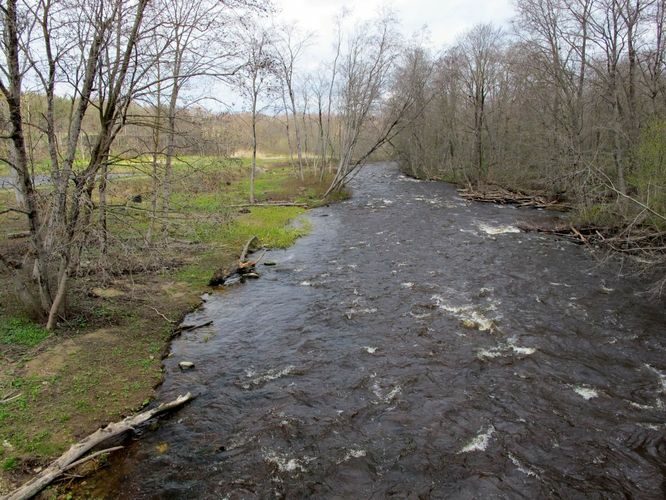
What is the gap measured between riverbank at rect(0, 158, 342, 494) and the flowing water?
83cm

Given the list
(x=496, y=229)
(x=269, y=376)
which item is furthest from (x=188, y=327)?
(x=496, y=229)

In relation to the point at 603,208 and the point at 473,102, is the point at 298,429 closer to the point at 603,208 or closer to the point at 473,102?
the point at 603,208

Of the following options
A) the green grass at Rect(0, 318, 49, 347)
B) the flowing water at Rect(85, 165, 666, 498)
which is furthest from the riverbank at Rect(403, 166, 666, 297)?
the green grass at Rect(0, 318, 49, 347)

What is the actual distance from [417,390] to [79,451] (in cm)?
602

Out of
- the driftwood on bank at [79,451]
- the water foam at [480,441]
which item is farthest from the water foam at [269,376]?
the water foam at [480,441]

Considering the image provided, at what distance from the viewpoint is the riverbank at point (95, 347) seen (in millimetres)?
6879

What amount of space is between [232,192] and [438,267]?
76.4ft

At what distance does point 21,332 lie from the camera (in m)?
9.62

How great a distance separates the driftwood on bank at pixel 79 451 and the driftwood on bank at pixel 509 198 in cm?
2725

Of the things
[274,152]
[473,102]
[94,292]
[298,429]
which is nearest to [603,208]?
[298,429]

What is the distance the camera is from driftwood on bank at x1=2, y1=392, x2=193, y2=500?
561 cm

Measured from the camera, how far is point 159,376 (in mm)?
9031

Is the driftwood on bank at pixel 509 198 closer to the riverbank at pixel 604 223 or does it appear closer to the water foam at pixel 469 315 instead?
the riverbank at pixel 604 223

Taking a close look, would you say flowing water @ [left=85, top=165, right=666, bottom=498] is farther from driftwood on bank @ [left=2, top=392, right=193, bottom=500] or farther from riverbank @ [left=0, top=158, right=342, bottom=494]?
riverbank @ [left=0, top=158, right=342, bottom=494]
